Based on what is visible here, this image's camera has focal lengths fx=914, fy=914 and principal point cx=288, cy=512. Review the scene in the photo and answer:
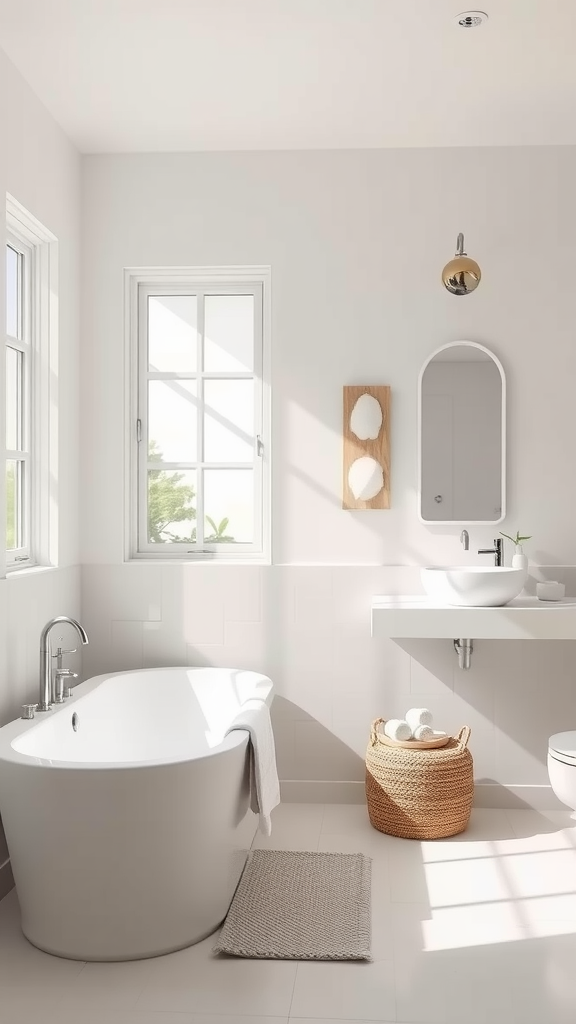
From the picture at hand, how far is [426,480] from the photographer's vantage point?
3.89 metres

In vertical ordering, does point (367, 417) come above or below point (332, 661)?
Result: above

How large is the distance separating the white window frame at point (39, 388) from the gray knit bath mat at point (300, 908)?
1506mm

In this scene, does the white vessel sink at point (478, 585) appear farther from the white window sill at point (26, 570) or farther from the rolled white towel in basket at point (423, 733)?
the white window sill at point (26, 570)

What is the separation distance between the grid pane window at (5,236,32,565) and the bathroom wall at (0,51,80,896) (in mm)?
123

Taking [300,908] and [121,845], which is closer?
[121,845]

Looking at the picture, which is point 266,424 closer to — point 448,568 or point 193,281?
point 193,281

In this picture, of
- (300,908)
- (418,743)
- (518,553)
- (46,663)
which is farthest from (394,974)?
(518,553)

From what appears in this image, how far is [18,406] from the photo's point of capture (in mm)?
3598

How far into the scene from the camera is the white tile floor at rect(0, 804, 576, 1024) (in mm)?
2303

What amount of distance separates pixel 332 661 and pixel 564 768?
3.53 ft

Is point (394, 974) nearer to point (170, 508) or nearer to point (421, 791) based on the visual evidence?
point (421, 791)

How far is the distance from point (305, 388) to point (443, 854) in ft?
6.38

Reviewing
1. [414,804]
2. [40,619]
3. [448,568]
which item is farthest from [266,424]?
[414,804]

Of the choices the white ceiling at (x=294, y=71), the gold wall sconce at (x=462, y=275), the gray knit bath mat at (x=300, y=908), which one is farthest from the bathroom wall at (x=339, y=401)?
the gray knit bath mat at (x=300, y=908)
